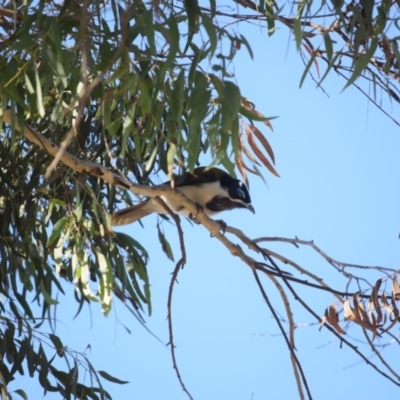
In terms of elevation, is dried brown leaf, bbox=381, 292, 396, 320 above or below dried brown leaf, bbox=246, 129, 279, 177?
below

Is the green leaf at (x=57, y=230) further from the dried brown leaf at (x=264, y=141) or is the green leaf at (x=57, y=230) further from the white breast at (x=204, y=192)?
the white breast at (x=204, y=192)

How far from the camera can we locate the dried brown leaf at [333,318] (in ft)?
11.0

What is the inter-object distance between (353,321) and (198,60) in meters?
1.06

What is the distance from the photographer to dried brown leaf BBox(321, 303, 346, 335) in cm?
336

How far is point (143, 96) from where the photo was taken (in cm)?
317

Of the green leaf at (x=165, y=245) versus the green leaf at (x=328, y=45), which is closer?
the green leaf at (x=328, y=45)

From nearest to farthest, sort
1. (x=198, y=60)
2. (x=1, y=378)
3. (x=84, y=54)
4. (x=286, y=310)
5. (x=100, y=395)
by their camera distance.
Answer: (x=84, y=54) → (x=198, y=60) → (x=286, y=310) → (x=1, y=378) → (x=100, y=395)

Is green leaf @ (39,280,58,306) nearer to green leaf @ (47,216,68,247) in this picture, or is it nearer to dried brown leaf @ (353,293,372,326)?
green leaf @ (47,216,68,247)

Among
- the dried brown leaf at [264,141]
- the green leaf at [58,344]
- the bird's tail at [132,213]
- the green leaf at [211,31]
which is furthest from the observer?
the bird's tail at [132,213]

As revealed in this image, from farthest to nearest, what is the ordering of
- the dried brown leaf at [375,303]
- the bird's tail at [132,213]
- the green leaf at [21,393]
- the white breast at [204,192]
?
the white breast at [204,192] < the bird's tail at [132,213] < the green leaf at [21,393] < the dried brown leaf at [375,303]

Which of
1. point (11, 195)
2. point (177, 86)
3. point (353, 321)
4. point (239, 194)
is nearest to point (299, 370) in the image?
point (353, 321)

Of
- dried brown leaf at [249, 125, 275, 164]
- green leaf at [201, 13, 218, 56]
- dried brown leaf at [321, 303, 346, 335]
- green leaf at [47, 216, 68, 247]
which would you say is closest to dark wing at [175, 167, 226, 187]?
dried brown leaf at [249, 125, 275, 164]

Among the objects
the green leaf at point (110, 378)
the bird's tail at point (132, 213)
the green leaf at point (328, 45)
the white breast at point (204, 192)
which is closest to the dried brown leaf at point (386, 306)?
the green leaf at point (328, 45)

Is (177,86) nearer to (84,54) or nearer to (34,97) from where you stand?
(34,97)
